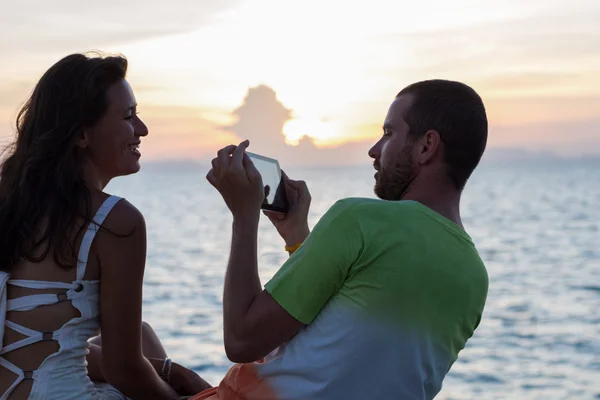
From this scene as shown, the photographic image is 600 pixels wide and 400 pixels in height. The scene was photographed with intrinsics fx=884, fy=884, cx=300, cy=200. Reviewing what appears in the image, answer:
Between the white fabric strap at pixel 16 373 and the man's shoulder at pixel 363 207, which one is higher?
the man's shoulder at pixel 363 207

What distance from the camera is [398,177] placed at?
2.77 metres

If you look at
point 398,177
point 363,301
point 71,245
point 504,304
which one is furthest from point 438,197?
point 504,304

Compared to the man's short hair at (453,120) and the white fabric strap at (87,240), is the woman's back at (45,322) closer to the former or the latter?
the white fabric strap at (87,240)

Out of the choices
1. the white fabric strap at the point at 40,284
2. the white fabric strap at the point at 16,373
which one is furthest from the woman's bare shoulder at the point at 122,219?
the white fabric strap at the point at 16,373

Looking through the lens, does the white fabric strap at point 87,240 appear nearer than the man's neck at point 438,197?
No

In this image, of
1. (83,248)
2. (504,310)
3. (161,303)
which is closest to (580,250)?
(504,310)

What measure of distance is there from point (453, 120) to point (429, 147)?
11 cm

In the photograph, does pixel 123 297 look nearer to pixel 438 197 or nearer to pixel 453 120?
pixel 438 197

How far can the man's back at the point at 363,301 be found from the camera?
8.11 ft

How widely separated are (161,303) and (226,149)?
16.9m

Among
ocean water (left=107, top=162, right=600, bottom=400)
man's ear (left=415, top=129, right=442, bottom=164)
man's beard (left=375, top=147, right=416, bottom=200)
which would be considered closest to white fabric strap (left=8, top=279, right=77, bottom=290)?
man's beard (left=375, top=147, right=416, bottom=200)

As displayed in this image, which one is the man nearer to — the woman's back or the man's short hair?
the man's short hair

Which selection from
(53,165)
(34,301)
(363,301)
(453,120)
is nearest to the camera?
(363,301)

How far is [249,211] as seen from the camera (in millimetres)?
2682
